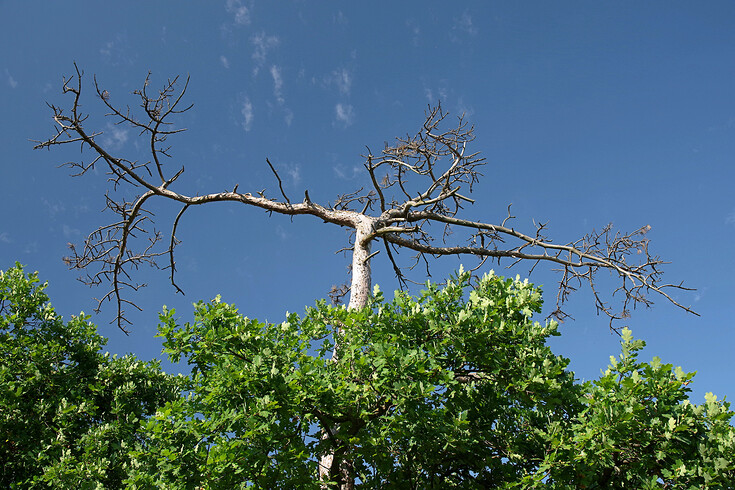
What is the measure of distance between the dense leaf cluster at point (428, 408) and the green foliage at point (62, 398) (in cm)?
212

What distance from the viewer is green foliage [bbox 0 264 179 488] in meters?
7.96

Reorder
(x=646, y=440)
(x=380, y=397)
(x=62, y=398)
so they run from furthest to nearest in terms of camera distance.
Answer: (x=62, y=398)
(x=380, y=397)
(x=646, y=440)

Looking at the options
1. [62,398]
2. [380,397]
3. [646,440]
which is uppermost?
[62,398]

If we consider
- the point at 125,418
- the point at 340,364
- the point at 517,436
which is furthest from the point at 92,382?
the point at 517,436

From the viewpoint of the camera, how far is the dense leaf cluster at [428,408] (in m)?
4.82

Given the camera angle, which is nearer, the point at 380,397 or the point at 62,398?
the point at 380,397

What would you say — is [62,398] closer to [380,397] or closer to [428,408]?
[380,397]

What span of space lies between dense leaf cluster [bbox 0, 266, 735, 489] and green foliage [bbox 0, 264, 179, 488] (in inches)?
83.4

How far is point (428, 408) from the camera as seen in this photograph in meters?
5.03

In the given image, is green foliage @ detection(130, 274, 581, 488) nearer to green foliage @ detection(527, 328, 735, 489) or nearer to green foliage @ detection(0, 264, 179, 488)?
green foliage @ detection(527, 328, 735, 489)

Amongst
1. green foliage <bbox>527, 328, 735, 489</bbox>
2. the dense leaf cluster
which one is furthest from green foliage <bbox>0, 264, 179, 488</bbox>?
green foliage <bbox>527, 328, 735, 489</bbox>

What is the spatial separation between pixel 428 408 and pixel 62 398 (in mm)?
6528

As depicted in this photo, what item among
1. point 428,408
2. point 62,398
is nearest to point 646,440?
point 428,408

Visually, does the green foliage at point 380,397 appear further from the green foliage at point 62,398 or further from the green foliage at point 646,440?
the green foliage at point 62,398
